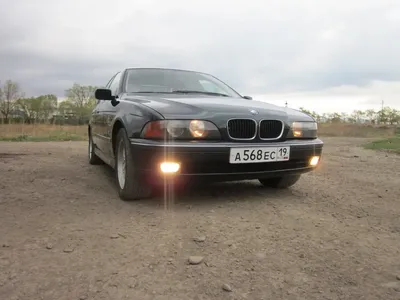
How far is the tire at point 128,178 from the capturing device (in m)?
3.06

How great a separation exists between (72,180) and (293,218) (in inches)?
100.0

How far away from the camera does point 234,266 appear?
198 centimetres

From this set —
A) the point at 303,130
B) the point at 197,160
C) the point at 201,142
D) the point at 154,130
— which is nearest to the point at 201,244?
the point at 197,160

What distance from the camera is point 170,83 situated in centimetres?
416

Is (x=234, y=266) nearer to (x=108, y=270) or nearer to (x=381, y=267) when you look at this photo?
(x=108, y=270)

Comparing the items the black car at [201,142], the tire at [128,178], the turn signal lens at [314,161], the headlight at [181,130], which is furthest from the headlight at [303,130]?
the tire at [128,178]

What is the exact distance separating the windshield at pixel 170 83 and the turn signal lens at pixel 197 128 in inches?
46.1

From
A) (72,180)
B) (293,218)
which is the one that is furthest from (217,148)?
(72,180)

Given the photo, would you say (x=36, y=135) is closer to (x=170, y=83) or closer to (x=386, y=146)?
(x=170, y=83)

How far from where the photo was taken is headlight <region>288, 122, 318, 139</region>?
10.9ft

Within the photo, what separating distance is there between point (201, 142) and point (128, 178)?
2.38ft

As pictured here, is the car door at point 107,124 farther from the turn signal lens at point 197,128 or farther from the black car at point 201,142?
the turn signal lens at point 197,128

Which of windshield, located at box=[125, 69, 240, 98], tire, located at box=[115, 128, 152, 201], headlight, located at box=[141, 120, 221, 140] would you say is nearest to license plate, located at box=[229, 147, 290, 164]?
headlight, located at box=[141, 120, 221, 140]

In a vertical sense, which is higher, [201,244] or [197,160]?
[197,160]
